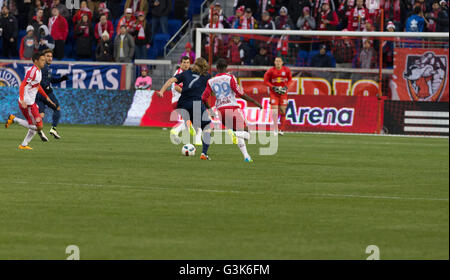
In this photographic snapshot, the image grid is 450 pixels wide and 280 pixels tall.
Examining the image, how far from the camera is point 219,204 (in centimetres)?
1237

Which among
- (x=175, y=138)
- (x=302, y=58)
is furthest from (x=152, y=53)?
(x=175, y=138)

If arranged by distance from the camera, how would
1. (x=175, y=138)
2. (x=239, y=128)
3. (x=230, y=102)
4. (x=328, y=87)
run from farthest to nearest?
(x=328, y=87)
(x=175, y=138)
(x=230, y=102)
(x=239, y=128)

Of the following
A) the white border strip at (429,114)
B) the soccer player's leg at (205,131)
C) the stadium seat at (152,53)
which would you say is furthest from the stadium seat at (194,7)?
the soccer player's leg at (205,131)

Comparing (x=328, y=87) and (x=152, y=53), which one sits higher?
(x=152, y=53)

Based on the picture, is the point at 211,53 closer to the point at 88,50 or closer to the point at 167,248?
the point at 88,50

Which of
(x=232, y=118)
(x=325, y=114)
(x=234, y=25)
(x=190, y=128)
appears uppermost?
(x=234, y=25)

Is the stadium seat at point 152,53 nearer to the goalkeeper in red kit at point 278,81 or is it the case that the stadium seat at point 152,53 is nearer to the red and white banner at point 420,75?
the goalkeeper in red kit at point 278,81

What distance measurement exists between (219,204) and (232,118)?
6950 mm

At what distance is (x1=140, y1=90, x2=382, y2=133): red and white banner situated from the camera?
1209 inches

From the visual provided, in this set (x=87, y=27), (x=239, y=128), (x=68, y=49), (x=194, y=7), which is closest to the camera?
(x=239, y=128)

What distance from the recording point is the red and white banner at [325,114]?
30.7 meters

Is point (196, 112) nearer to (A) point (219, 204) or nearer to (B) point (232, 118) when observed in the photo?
(B) point (232, 118)

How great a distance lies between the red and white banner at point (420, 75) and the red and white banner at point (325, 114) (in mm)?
1010
